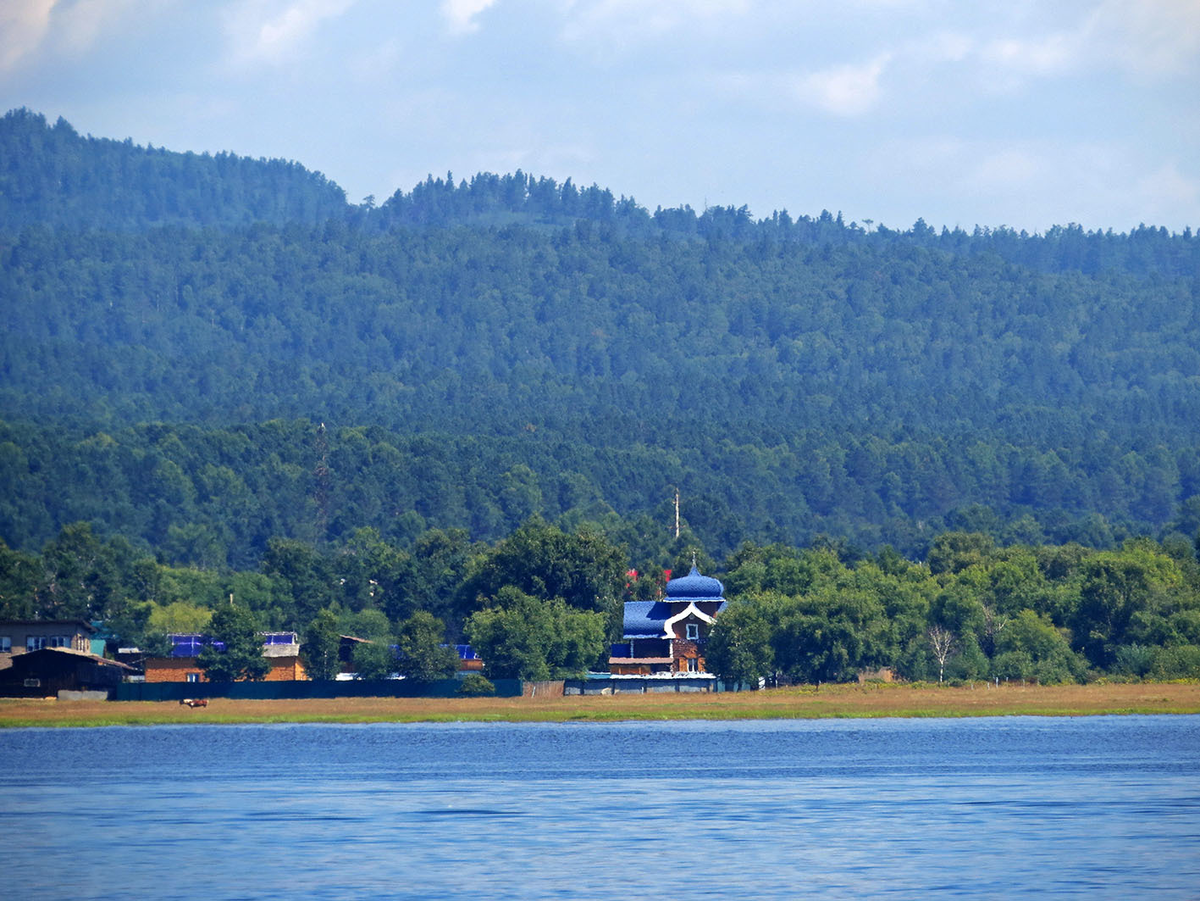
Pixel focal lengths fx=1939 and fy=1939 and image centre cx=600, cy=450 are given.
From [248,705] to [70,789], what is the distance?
180 ft

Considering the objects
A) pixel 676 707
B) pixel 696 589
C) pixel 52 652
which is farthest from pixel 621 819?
pixel 696 589

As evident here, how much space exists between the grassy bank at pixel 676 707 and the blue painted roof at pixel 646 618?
15794 millimetres

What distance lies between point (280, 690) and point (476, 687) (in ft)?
40.1

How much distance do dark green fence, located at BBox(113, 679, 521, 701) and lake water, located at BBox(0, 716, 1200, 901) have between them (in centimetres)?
3802

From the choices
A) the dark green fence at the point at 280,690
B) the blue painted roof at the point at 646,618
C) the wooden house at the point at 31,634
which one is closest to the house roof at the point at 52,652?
the dark green fence at the point at 280,690

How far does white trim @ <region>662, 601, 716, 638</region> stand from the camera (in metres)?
134

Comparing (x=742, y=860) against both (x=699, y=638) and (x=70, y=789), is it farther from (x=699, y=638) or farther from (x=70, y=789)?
(x=699, y=638)

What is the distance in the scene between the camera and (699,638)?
134 metres

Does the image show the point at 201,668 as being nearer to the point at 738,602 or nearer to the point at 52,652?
the point at 52,652

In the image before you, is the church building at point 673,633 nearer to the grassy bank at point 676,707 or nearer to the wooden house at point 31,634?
the grassy bank at point 676,707

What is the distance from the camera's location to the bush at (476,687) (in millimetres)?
119062

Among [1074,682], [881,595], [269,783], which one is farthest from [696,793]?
[881,595]

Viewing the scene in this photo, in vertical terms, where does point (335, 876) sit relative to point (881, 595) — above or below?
below

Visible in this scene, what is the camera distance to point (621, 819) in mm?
50000
